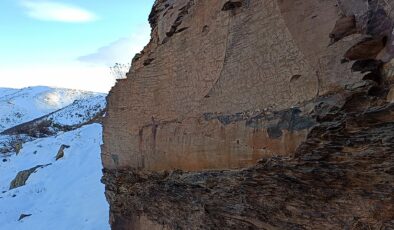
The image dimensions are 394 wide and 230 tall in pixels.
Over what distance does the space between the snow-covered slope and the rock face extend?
30103 mm

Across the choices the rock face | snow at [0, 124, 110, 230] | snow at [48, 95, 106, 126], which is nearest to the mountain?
snow at [0, 124, 110, 230]

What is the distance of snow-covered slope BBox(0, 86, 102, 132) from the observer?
34.3 metres

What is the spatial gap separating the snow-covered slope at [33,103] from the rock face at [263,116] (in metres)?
30.1

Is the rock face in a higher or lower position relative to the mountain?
higher

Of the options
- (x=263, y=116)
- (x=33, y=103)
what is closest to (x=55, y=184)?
(x=263, y=116)

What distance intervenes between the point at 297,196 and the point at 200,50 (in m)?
1.51

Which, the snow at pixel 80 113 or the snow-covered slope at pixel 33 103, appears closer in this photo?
the snow at pixel 80 113

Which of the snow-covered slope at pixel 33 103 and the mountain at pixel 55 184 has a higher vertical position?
the snow-covered slope at pixel 33 103

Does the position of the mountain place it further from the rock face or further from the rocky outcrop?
the rock face

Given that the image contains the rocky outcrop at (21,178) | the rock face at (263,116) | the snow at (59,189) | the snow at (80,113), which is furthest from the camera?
the snow at (80,113)

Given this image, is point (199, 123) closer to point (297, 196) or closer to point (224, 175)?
point (224, 175)

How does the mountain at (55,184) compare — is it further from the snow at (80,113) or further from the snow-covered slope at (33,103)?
the snow-covered slope at (33,103)

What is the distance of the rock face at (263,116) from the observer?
2438 millimetres

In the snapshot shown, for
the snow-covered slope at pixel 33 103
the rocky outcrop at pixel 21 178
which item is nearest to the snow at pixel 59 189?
the rocky outcrop at pixel 21 178
